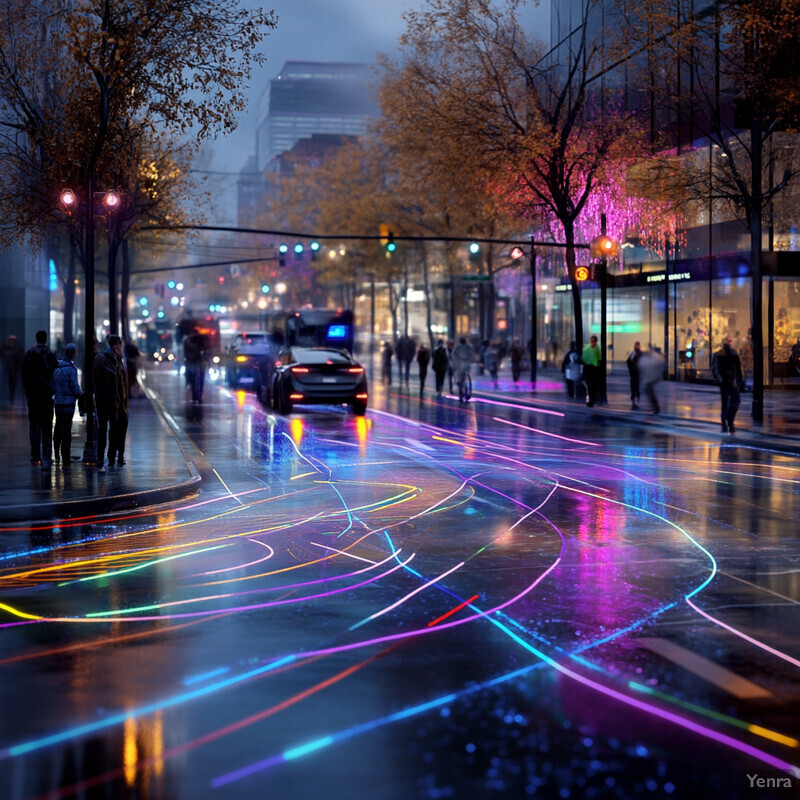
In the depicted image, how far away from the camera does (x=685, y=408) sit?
32062 mm

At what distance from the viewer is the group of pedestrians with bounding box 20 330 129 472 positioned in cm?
1688

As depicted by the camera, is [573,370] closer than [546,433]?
No

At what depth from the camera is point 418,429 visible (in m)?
25.9

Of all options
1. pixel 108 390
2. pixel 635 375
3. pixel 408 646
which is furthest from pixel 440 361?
pixel 408 646

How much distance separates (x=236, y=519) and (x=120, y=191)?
2167 cm

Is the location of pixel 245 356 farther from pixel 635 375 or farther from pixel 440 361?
pixel 635 375

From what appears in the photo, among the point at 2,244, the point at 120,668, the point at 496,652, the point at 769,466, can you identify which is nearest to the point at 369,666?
the point at 496,652

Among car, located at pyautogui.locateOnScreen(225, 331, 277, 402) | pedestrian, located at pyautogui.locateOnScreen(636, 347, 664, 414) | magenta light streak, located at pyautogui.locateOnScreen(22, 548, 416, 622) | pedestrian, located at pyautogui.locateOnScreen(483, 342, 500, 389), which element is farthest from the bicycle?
magenta light streak, located at pyautogui.locateOnScreen(22, 548, 416, 622)

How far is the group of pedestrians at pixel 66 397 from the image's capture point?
16.9m

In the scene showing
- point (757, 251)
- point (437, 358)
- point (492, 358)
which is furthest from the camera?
point (492, 358)

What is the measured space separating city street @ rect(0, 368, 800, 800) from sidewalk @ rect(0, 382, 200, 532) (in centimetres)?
47

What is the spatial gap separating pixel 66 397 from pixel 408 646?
10827mm

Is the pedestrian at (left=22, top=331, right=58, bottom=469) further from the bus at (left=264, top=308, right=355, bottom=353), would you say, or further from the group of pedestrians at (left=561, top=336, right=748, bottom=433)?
the bus at (left=264, top=308, right=355, bottom=353)

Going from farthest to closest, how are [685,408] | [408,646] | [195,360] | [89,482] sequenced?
[195,360] < [685,408] < [89,482] < [408,646]
